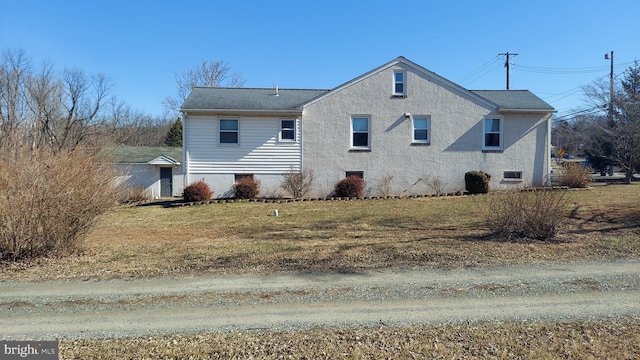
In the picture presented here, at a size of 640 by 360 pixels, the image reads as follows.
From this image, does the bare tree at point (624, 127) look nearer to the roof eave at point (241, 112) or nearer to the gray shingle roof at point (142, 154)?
the roof eave at point (241, 112)

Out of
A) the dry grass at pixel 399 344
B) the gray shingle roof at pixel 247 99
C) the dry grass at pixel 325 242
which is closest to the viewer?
the dry grass at pixel 399 344

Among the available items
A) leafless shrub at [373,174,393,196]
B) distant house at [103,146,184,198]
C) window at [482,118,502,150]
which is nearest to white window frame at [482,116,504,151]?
window at [482,118,502,150]

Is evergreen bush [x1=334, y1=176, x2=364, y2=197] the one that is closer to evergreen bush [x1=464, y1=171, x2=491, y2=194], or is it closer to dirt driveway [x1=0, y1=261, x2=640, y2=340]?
evergreen bush [x1=464, y1=171, x2=491, y2=194]

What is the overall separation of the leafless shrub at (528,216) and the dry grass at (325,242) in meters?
0.31

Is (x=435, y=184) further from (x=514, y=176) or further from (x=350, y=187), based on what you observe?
(x=350, y=187)

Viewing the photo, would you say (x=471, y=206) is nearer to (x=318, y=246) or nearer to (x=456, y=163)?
(x=456, y=163)

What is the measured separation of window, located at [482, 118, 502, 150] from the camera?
1833cm

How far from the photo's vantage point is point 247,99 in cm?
1831

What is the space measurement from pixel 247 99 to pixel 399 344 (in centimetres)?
1670

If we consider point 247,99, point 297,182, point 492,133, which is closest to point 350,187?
point 297,182

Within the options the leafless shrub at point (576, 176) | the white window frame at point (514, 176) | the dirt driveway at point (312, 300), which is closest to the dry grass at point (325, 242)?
the dirt driveway at point (312, 300)

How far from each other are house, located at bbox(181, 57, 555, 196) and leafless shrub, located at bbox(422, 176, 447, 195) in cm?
5

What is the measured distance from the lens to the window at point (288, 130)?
17594mm

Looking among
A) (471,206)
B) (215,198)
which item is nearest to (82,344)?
(471,206)
